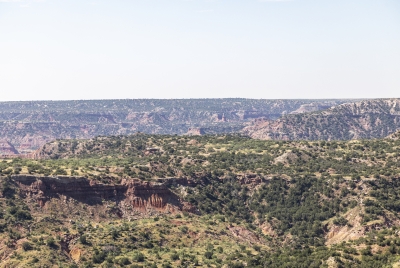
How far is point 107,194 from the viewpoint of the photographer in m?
142

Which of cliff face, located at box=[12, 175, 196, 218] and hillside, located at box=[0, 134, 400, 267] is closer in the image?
hillside, located at box=[0, 134, 400, 267]

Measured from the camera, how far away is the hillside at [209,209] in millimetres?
106812

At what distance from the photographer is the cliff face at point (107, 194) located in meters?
136

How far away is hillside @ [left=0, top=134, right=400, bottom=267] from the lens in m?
107

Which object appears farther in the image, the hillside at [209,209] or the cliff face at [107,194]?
the cliff face at [107,194]

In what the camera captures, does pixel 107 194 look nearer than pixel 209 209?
Yes

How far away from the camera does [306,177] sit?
6275 inches

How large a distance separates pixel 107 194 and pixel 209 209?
2486 cm

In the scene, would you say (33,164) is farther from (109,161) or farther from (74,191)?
(109,161)

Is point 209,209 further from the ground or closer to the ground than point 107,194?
closer to the ground

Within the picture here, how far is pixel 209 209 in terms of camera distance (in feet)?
500

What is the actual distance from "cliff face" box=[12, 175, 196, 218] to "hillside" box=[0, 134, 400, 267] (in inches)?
9.2

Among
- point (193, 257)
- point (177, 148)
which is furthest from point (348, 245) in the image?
point (177, 148)

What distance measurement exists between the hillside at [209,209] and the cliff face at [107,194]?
0.23 metres
